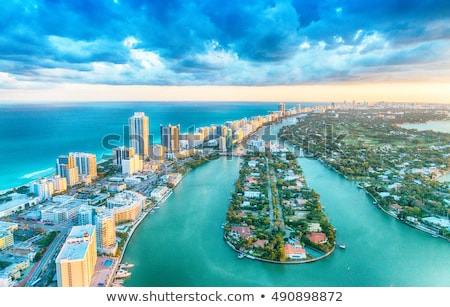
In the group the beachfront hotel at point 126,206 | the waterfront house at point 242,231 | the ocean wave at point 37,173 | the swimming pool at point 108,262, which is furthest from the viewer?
the ocean wave at point 37,173

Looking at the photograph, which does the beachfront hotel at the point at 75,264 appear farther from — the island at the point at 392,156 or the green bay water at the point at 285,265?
the island at the point at 392,156

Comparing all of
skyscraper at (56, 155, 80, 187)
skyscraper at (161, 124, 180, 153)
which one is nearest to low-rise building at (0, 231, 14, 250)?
skyscraper at (56, 155, 80, 187)

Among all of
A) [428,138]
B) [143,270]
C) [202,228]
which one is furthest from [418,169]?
[143,270]

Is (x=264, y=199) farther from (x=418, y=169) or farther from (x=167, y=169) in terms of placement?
(x=418, y=169)

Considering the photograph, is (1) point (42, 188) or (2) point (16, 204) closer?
(2) point (16, 204)

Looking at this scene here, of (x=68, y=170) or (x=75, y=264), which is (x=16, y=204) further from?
(x=75, y=264)

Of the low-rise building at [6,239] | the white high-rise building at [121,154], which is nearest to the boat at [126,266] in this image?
the low-rise building at [6,239]

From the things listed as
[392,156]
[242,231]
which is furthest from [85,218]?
[392,156]
